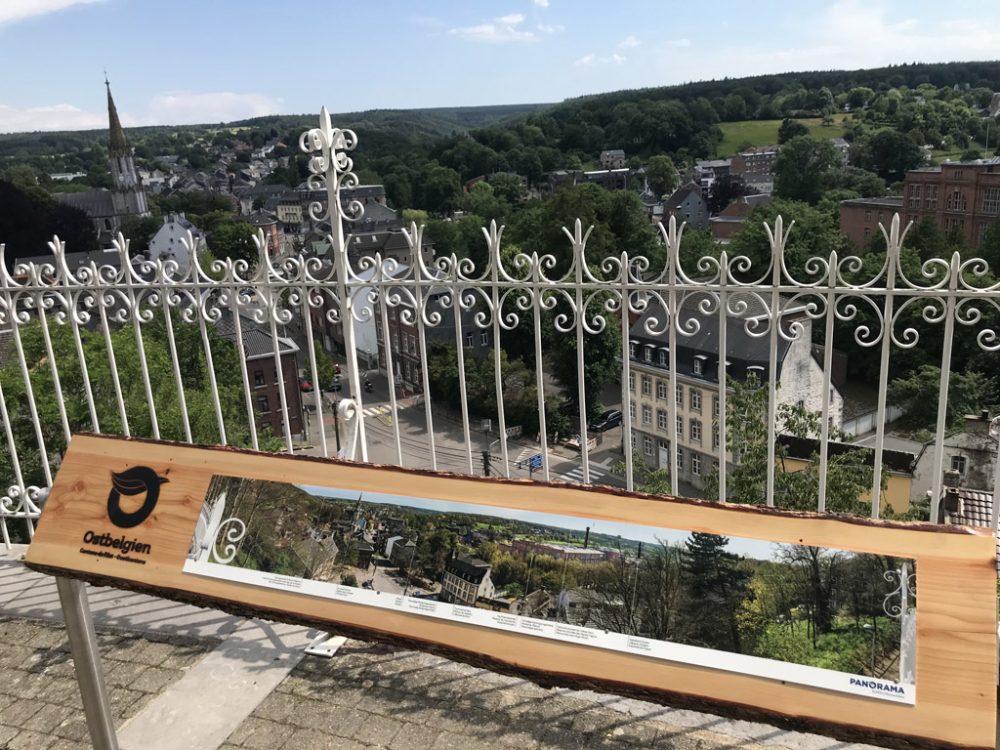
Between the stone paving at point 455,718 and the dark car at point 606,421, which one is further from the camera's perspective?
the dark car at point 606,421

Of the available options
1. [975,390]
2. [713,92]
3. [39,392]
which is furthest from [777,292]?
[713,92]

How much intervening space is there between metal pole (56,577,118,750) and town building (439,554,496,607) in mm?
1370

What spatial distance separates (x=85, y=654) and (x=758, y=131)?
130 m

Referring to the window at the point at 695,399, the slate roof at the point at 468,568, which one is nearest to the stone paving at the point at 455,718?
the slate roof at the point at 468,568

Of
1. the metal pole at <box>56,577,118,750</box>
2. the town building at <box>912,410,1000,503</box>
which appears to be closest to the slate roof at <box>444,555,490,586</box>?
the metal pole at <box>56,577,118,750</box>

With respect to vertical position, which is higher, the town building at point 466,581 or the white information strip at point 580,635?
the town building at point 466,581

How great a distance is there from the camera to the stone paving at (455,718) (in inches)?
135

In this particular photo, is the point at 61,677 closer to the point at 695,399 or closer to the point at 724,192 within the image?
the point at 695,399

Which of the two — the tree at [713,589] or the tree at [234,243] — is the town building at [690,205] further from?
the tree at [713,589]

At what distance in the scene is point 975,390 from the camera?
893 inches

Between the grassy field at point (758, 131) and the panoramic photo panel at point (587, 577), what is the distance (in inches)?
4563

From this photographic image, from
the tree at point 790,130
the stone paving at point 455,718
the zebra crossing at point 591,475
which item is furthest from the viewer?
the tree at point 790,130

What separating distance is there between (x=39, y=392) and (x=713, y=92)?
485ft

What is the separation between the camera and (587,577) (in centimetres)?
244
